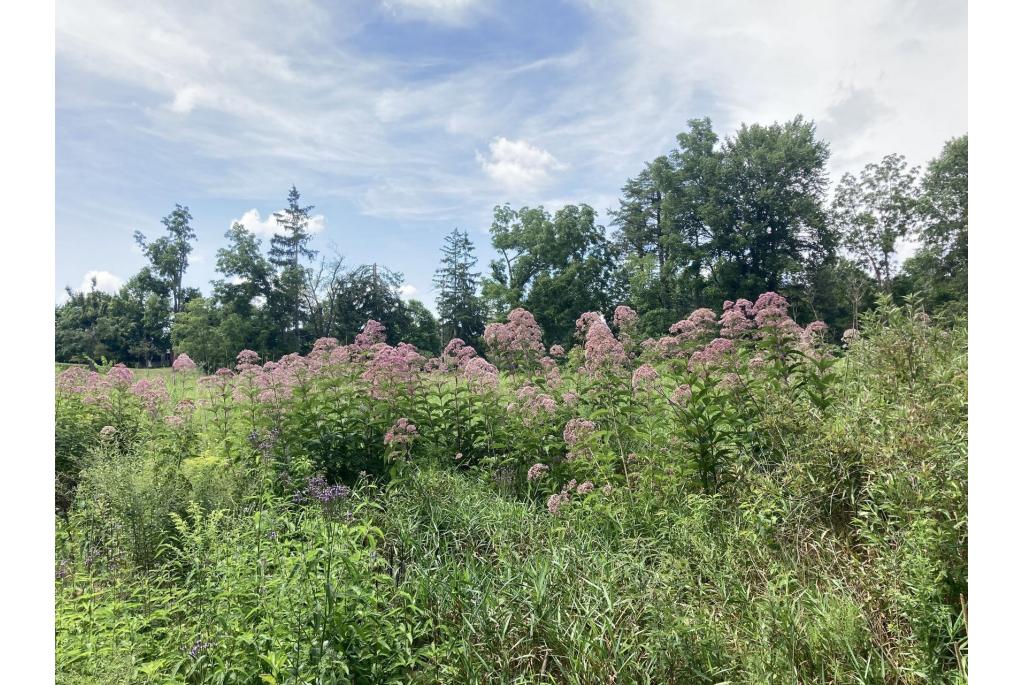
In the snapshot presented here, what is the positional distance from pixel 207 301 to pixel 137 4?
968 centimetres

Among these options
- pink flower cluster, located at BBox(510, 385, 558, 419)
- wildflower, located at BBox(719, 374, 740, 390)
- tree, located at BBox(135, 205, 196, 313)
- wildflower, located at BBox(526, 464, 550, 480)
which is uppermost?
tree, located at BBox(135, 205, 196, 313)

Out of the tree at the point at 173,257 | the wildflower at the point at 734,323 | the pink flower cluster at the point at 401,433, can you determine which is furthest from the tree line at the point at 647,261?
the wildflower at the point at 734,323

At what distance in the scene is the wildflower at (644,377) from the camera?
11.4 ft

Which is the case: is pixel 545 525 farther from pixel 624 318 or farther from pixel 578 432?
pixel 624 318

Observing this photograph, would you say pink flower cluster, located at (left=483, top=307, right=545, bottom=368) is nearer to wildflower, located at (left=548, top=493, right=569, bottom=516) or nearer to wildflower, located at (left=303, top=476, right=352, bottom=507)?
wildflower, located at (left=548, top=493, right=569, bottom=516)

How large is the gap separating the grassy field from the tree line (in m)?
6.59

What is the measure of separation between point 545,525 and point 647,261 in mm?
10944

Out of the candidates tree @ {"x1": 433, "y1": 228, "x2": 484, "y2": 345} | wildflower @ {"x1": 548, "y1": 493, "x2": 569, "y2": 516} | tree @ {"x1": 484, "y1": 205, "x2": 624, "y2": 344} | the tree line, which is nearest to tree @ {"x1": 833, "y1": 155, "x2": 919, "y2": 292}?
the tree line

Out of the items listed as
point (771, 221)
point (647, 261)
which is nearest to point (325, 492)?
point (647, 261)

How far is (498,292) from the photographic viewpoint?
12.2m

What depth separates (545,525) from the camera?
10.1ft

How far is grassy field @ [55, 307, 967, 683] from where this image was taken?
1.93 m
